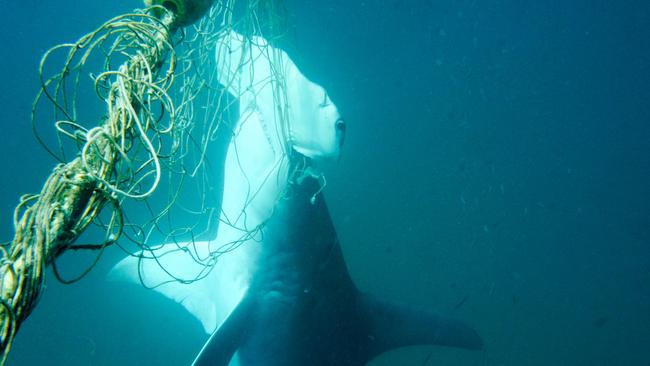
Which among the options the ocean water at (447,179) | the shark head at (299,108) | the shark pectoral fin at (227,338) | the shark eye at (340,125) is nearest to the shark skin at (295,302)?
the shark pectoral fin at (227,338)

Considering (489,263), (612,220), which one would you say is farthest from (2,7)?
(612,220)

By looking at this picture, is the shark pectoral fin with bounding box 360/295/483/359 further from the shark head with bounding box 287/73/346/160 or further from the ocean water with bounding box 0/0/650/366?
the ocean water with bounding box 0/0/650/366

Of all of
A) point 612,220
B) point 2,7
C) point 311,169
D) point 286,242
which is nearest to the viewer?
point 311,169

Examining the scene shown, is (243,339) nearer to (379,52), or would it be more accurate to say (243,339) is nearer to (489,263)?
(379,52)

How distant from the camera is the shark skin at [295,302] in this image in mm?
3566

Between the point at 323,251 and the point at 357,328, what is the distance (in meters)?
1.32

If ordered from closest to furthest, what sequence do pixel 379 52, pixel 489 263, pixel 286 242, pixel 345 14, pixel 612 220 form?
1. pixel 286 242
2. pixel 345 14
3. pixel 379 52
4. pixel 489 263
5. pixel 612 220

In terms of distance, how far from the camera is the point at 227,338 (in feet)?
11.5

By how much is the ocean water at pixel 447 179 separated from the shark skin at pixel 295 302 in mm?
1781

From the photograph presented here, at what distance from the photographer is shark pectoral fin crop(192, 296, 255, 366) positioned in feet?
10.9

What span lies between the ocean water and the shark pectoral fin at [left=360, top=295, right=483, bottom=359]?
3.31 m

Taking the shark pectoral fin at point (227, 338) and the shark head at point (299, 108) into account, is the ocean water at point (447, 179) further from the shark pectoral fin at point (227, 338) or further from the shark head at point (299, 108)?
the shark pectoral fin at point (227, 338)

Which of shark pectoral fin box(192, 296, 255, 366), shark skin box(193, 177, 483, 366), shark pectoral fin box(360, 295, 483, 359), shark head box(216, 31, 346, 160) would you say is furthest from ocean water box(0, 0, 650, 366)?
shark pectoral fin box(360, 295, 483, 359)

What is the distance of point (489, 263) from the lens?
20.0m
